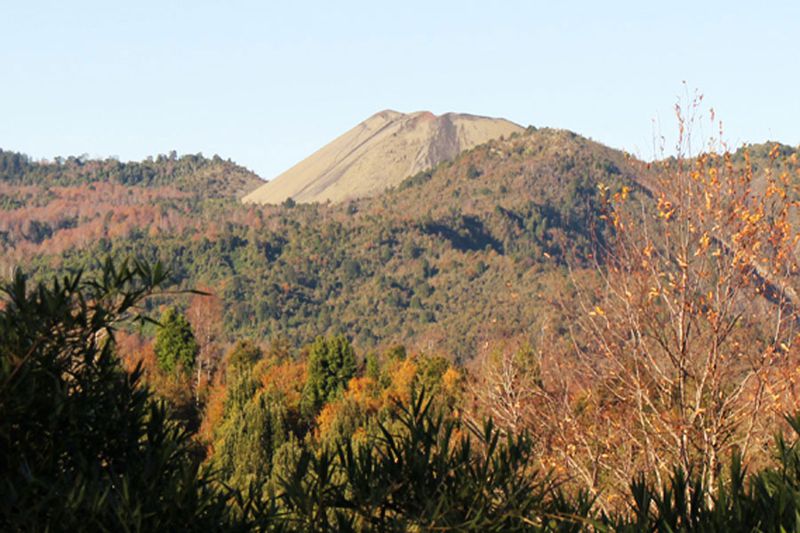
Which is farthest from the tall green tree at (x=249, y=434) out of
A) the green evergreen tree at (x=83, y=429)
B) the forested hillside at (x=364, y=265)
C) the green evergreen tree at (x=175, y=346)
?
the forested hillside at (x=364, y=265)

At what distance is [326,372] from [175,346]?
34.2 feet

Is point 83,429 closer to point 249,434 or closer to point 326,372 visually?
point 249,434

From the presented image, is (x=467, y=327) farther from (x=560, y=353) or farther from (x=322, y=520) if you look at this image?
(x=322, y=520)

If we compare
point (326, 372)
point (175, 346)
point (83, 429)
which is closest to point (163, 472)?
point (83, 429)

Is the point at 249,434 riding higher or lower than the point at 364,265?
lower

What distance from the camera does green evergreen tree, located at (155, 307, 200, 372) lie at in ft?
200

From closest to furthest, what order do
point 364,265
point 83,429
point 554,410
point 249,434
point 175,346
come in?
point 83,429, point 554,410, point 249,434, point 175,346, point 364,265

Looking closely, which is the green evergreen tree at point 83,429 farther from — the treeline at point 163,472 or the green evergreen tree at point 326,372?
the green evergreen tree at point 326,372

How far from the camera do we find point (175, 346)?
201 ft

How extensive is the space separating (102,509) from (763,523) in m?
3.41

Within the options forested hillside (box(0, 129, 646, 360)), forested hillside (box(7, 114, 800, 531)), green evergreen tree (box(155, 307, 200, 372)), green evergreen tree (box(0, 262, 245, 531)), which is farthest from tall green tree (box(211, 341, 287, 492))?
forested hillside (box(0, 129, 646, 360))

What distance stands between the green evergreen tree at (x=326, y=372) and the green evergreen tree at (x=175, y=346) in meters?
8.21

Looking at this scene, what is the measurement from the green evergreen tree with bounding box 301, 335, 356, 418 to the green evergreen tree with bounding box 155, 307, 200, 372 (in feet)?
Answer: 26.9

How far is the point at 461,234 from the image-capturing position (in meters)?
189
